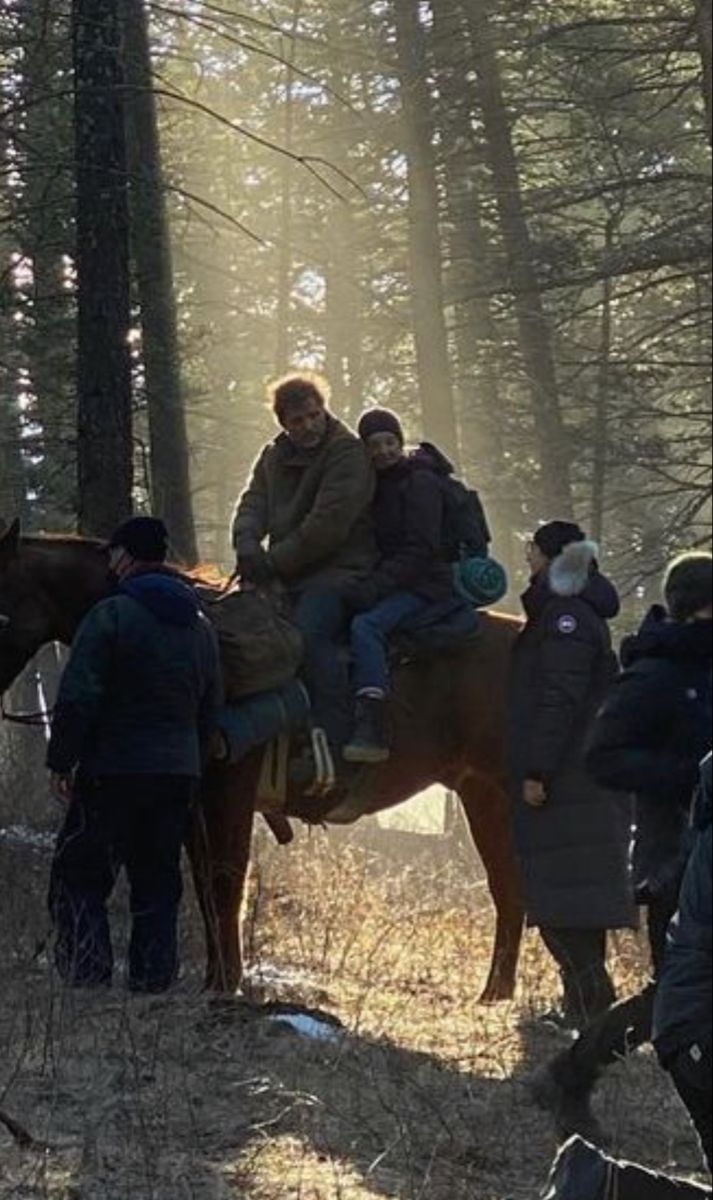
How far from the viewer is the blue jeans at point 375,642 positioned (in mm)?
10086

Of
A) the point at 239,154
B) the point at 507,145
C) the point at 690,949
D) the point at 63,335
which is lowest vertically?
the point at 690,949

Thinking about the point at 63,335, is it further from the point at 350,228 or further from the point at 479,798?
the point at 479,798

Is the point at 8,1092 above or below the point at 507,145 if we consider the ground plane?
below

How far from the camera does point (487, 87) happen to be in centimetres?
2403

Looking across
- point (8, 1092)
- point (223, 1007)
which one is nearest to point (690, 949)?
point (8, 1092)

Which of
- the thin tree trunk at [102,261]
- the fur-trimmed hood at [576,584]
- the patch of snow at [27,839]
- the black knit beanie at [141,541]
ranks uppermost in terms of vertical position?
the thin tree trunk at [102,261]

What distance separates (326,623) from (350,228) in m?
22.2

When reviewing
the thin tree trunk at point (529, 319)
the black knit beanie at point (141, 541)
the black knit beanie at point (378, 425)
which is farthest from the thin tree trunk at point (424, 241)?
the black knit beanie at point (141, 541)

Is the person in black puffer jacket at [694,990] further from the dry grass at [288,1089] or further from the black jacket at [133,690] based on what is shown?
the black jacket at [133,690]

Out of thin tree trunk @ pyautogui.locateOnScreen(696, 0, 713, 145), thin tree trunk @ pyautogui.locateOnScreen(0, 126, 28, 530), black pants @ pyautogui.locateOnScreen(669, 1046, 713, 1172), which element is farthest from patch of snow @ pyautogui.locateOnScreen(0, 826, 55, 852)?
black pants @ pyautogui.locateOnScreen(669, 1046, 713, 1172)

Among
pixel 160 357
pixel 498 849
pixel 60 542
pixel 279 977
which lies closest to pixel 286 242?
pixel 160 357

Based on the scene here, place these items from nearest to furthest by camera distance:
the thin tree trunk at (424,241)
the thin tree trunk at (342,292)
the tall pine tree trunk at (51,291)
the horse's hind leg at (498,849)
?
the horse's hind leg at (498,849) < the tall pine tree trunk at (51,291) < the thin tree trunk at (424,241) < the thin tree trunk at (342,292)

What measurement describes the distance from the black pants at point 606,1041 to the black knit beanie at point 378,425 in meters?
4.05

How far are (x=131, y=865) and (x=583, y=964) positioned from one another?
2.41 m
